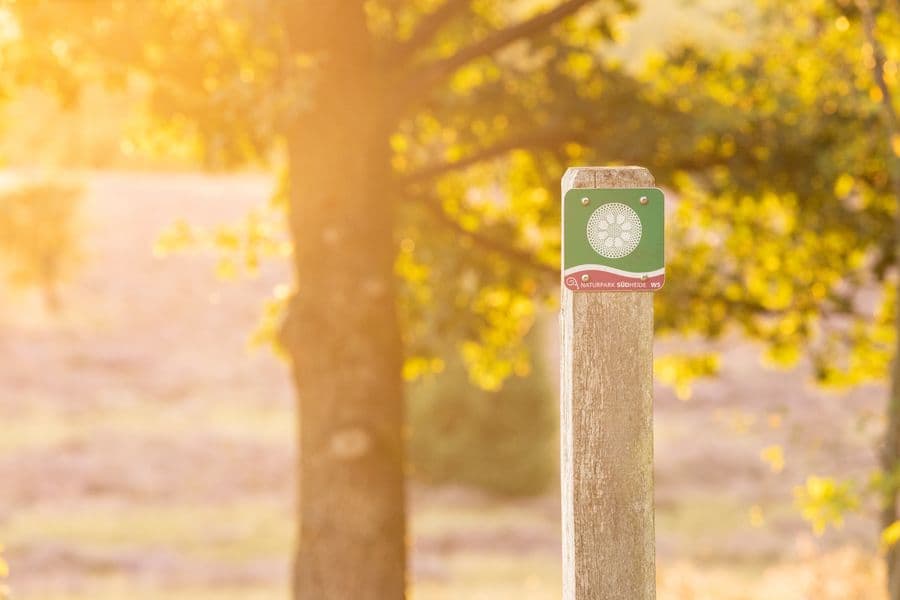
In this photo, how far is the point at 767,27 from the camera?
10.2 m

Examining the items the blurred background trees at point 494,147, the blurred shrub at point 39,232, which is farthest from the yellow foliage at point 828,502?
the blurred shrub at point 39,232

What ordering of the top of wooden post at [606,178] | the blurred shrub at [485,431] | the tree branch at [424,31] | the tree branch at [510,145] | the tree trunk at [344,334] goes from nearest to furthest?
the top of wooden post at [606,178]
the tree trunk at [344,334]
the tree branch at [424,31]
the tree branch at [510,145]
the blurred shrub at [485,431]

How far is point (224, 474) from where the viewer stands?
30031 millimetres

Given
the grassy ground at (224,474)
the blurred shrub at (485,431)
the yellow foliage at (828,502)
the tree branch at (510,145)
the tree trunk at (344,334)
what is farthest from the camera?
the blurred shrub at (485,431)

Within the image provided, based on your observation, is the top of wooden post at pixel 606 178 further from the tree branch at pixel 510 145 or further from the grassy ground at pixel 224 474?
the grassy ground at pixel 224 474

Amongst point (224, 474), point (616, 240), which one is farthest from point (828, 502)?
point (224, 474)

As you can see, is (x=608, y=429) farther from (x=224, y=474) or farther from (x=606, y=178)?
(x=224, y=474)

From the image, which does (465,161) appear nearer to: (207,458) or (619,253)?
(619,253)

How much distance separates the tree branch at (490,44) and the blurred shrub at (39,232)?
2956 cm

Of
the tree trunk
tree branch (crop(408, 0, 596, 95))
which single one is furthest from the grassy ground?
tree branch (crop(408, 0, 596, 95))

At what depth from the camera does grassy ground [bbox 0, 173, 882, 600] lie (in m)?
21.4

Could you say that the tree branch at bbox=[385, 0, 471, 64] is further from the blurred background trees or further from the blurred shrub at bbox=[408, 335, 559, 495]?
the blurred shrub at bbox=[408, 335, 559, 495]

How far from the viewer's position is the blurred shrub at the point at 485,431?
26.5 metres

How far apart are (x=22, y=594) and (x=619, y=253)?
18934mm
